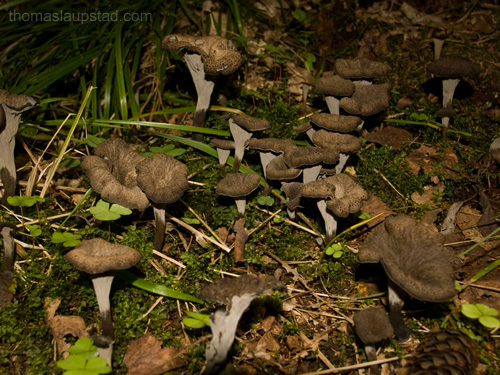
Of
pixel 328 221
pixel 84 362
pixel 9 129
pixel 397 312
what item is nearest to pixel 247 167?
pixel 328 221

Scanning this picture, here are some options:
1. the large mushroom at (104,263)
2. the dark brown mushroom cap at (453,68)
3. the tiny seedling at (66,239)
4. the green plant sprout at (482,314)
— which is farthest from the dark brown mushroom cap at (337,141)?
the tiny seedling at (66,239)

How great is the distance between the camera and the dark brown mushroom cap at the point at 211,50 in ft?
14.0

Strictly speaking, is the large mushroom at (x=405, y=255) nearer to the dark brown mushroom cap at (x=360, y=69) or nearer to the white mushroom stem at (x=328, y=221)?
the white mushroom stem at (x=328, y=221)

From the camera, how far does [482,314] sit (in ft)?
10.4

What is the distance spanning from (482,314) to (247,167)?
9.61ft

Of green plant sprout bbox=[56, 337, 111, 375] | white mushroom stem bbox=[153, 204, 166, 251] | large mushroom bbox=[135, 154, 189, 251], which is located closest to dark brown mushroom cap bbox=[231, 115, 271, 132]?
large mushroom bbox=[135, 154, 189, 251]

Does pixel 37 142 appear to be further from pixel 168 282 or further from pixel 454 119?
pixel 454 119

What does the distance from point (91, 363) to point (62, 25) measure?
544 cm

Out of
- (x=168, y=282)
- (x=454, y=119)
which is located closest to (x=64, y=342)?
(x=168, y=282)

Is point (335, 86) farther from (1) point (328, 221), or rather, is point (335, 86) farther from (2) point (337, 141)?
(1) point (328, 221)

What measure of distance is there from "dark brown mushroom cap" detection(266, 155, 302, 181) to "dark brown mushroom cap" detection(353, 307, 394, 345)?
148 cm

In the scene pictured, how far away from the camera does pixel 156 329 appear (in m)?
3.45

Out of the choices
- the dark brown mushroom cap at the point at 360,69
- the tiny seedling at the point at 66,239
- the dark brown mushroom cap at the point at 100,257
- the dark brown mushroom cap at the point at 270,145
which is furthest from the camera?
the dark brown mushroom cap at the point at 360,69

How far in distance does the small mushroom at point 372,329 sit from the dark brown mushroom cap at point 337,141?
5.63 feet
